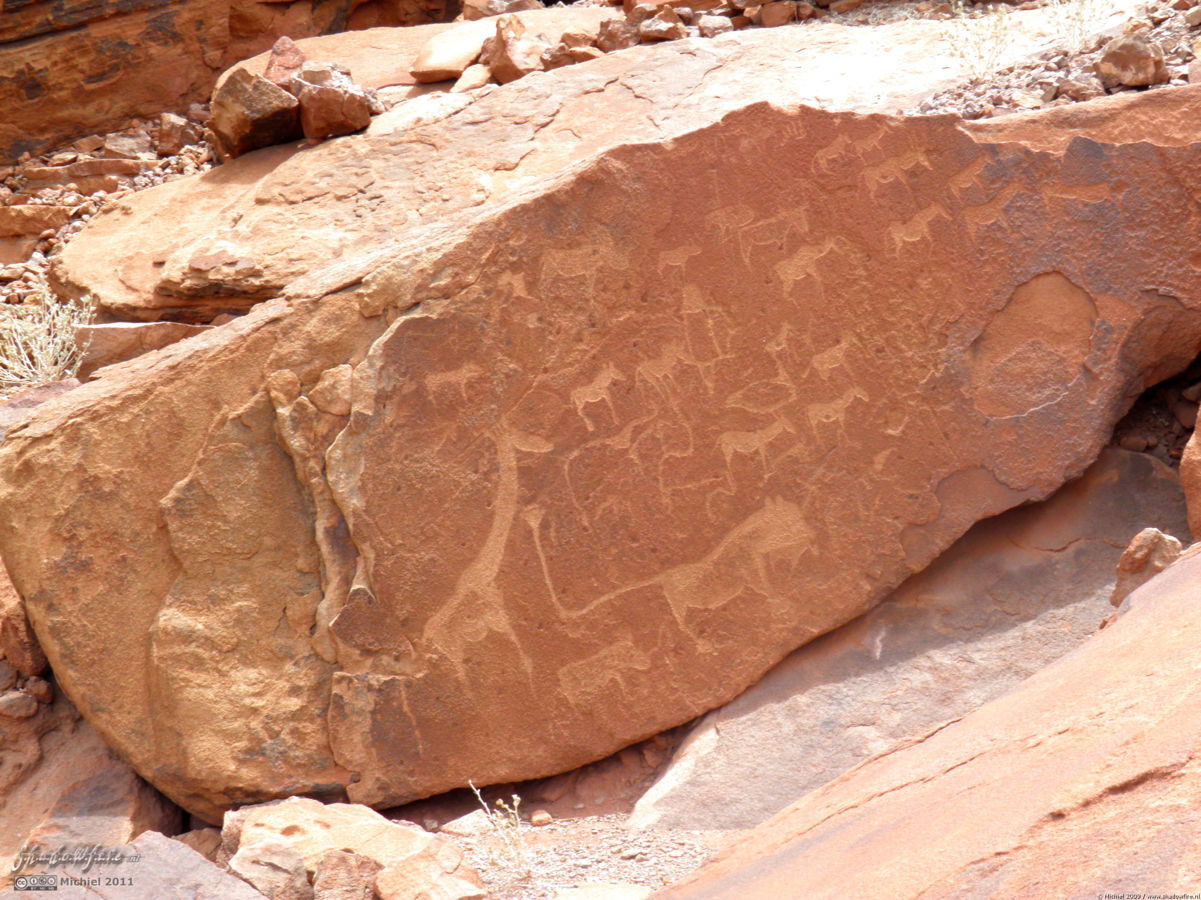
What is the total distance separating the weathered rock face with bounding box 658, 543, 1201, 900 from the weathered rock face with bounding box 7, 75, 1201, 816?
740mm

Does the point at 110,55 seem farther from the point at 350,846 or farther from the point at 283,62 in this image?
the point at 350,846


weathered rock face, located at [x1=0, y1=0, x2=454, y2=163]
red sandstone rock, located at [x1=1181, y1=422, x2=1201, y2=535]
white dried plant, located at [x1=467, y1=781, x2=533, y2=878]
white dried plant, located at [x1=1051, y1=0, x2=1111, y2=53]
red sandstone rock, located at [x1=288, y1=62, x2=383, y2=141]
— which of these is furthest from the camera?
weathered rock face, located at [x1=0, y1=0, x2=454, y2=163]

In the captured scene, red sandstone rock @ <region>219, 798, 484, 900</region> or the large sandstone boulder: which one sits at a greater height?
the large sandstone boulder

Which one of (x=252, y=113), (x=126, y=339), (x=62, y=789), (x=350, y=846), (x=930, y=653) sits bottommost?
(x=62, y=789)

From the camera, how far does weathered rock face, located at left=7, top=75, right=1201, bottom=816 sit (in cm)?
257

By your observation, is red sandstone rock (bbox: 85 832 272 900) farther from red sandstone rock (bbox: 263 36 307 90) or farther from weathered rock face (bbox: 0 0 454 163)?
weathered rock face (bbox: 0 0 454 163)

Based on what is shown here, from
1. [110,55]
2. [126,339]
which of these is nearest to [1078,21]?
→ [126,339]

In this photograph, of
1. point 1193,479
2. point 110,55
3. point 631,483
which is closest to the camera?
point 1193,479

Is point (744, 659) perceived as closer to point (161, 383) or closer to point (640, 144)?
point (640, 144)

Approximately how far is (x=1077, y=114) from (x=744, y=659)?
149cm

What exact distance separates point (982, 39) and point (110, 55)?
13.2 ft

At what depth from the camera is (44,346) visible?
156 inches

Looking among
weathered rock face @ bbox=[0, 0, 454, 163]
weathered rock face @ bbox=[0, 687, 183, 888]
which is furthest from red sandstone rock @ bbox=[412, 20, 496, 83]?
weathered rock face @ bbox=[0, 687, 183, 888]

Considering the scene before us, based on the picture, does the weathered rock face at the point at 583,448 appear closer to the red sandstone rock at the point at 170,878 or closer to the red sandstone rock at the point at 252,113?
the red sandstone rock at the point at 170,878
